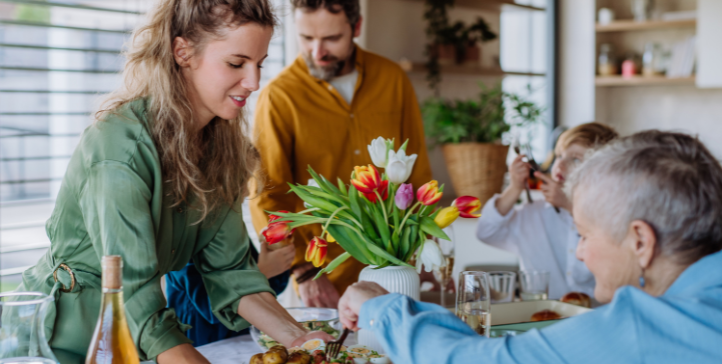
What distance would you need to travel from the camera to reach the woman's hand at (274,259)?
65.8 inches

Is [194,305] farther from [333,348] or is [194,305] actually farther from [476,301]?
[476,301]

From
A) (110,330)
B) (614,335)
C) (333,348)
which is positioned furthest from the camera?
(333,348)

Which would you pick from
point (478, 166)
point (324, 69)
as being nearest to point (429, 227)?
point (324, 69)

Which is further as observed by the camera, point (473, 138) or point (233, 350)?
point (473, 138)

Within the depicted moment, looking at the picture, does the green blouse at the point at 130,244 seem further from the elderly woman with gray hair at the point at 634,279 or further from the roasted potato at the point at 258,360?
the elderly woman with gray hair at the point at 634,279

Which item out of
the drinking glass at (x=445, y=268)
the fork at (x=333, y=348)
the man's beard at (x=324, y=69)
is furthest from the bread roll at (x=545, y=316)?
the man's beard at (x=324, y=69)

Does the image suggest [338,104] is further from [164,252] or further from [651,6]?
[651,6]

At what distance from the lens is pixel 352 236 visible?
52.2 inches

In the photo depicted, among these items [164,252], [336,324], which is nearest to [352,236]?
[336,324]

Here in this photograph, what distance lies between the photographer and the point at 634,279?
88 cm

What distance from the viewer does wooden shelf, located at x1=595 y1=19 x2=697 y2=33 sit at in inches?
162

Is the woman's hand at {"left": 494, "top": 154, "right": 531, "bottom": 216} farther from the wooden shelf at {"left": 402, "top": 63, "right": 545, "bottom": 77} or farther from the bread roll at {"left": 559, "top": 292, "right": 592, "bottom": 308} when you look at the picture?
the wooden shelf at {"left": 402, "top": 63, "right": 545, "bottom": 77}

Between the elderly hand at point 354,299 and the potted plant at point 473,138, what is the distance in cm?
236

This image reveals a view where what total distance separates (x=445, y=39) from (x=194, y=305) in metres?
2.46
